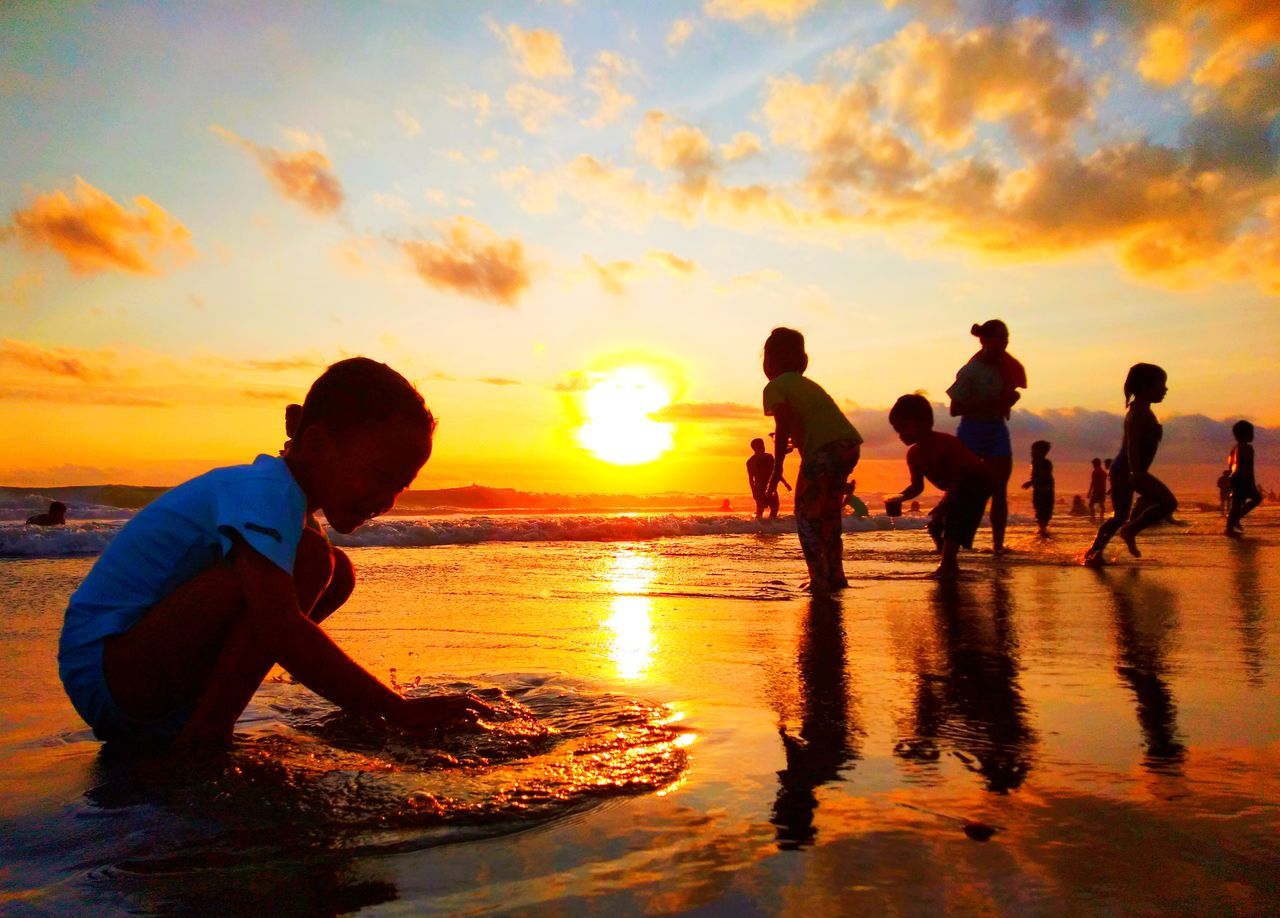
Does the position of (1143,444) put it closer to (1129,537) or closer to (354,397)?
(1129,537)

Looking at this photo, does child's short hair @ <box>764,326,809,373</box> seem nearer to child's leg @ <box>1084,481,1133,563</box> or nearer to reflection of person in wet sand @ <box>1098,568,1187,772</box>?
reflection of person in wet sand @ <box>1098,568,1187,772</box>

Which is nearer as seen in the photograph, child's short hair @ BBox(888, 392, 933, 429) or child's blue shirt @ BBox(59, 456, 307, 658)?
child's blue shirt @ BBox(59, 456, 307, 658)

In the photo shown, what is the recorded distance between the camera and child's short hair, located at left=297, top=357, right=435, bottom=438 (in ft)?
7.58

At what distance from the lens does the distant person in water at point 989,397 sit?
8.94 metres

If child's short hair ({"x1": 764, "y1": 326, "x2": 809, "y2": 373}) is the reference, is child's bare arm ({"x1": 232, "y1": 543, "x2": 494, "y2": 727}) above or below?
below

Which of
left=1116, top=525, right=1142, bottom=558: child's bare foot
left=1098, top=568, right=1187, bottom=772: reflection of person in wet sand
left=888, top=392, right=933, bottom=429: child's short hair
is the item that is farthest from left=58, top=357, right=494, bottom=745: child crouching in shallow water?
left=1116, top=525, right=1142, bottom=558: child's bare foot

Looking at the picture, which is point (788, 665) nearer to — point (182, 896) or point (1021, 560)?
point (182, 896)

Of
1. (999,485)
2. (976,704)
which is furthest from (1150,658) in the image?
(999,485)

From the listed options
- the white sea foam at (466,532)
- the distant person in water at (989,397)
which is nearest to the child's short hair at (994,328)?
the distant person in water at (989,397)

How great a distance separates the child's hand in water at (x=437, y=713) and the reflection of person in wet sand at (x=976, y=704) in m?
1.09

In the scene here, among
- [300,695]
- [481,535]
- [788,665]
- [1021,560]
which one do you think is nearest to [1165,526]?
[1021,560]

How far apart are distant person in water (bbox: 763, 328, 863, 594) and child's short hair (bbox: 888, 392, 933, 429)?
0.80 m

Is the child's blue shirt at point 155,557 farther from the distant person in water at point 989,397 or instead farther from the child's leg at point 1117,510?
the child's leg at point 1117,510

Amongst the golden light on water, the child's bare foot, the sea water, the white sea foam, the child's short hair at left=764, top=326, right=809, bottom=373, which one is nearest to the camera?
the sea water
